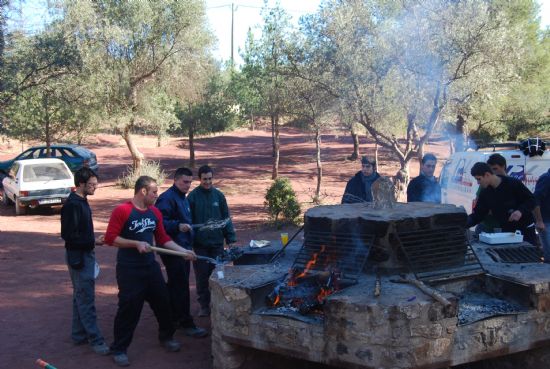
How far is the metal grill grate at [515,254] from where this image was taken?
5195 millimetres

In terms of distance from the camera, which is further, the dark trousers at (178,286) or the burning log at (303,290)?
the dark trousers at (178,286)

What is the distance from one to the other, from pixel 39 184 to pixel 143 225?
39.8 ft

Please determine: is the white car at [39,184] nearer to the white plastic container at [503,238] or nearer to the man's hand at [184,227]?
the man's hand at [184,227]

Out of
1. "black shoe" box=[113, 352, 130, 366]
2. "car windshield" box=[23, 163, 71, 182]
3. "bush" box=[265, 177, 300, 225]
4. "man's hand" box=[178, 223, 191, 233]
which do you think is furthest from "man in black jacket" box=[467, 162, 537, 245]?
"car windshield" box=[23, 163, 71, 182]

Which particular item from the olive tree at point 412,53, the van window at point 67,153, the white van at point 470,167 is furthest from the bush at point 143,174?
the white van at point 470,167

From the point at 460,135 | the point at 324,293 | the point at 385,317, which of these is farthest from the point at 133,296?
the point at 460,135

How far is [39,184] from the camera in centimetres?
1571

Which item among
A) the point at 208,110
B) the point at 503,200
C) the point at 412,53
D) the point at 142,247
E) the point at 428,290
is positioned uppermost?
the point at 412,53

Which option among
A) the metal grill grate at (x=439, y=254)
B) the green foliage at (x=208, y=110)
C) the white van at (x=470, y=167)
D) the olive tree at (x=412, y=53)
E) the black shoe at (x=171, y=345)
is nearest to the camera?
the metal grill grate at (x=439, y=254)

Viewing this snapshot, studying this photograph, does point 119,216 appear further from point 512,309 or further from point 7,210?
point 7,210

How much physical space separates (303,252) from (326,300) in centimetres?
112

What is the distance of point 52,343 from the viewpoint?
557 cm

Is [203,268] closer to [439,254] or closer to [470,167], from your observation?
[439,254]

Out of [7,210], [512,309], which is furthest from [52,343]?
[7,210]
